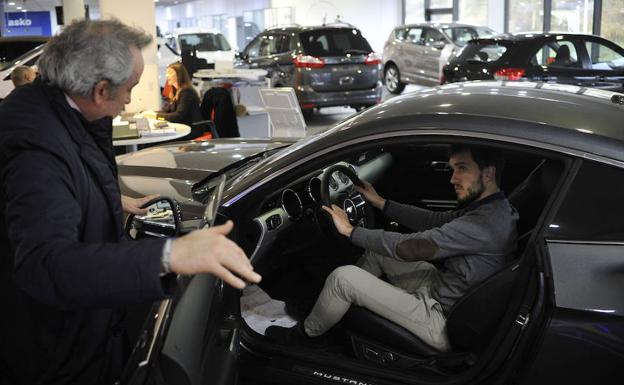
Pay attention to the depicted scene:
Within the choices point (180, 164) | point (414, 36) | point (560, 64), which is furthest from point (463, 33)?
point (180, 164)

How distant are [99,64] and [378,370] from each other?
1431mm

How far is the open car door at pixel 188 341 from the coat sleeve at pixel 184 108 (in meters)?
5.18

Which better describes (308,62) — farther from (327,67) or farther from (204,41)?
(204,41)

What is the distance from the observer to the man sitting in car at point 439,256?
250cm

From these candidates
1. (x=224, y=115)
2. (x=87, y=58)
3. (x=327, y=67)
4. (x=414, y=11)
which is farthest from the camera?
(x=414, y=11)

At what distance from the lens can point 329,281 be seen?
2.76 meters

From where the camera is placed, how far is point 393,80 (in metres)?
15.4

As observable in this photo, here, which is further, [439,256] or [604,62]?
[604,62]

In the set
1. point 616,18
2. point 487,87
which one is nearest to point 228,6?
point 616,18

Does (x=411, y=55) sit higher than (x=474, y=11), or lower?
lower

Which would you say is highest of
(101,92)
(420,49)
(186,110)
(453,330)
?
(101,92)

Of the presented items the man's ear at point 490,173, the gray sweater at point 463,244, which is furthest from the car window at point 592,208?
the man's ear at point 490,173

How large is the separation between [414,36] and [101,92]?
1395cm

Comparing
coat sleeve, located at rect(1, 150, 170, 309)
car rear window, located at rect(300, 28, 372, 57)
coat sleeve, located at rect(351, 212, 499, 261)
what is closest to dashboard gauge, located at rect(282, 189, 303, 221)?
coat sleeve, located at rect(351, 212, 499, 261)
